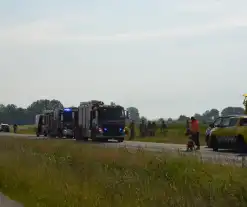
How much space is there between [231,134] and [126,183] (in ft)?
58.2

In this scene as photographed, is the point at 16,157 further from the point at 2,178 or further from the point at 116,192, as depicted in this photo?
the point at 116,192

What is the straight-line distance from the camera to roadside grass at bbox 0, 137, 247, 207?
1012 centimetres

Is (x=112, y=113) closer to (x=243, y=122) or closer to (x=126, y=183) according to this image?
(x=243, y=122)

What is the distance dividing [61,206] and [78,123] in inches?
1661

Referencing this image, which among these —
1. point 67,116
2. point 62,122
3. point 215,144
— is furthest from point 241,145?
point 62,122

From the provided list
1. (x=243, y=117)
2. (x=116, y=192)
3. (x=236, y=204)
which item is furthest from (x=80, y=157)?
(x=236, y=204)

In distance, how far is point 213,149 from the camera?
104ft

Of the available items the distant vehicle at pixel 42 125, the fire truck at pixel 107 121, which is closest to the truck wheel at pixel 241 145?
the fire truck at pixel 107 121

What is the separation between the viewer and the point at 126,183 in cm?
1250

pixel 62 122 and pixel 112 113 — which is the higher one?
pixel 112 113

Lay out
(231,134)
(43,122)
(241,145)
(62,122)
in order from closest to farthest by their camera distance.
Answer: (241,145)
(231,134)
(62,122)
(43,122)

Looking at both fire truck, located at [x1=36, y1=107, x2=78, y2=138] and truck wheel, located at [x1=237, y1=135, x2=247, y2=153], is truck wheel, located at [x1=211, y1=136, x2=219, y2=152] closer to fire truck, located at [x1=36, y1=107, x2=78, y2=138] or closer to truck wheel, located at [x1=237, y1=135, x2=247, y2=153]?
truck wheel, located at [x1=237, y1=135, x2=247, y2=153]

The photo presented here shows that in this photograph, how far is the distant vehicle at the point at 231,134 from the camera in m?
28.9

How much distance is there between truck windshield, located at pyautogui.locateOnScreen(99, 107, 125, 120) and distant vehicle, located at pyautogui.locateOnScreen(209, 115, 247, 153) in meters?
16.7
